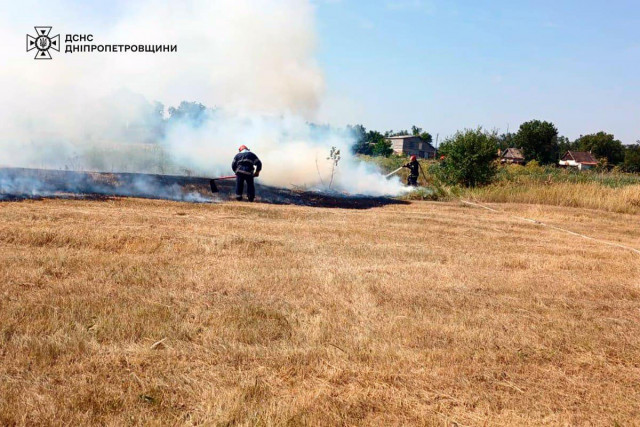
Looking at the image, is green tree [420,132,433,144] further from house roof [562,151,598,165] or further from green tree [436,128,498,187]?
green tree [436,128,498,187]

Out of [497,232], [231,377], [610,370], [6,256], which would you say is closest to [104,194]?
[6,256]

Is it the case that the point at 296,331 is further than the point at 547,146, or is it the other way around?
the point at 547,146

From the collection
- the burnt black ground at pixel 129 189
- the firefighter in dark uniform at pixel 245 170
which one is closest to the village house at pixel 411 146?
the burnt black ground at pixel 129 189

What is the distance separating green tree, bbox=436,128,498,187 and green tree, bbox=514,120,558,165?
63.0 metres

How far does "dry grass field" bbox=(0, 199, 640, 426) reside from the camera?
331cm

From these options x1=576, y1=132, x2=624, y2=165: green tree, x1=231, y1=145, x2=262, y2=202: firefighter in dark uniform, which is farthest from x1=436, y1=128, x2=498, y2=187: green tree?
x1=576, y1=132, x2=624, y2=165: green tree

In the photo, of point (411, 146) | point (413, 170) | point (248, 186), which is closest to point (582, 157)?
point (411, 146)

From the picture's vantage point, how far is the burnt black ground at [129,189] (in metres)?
12.2

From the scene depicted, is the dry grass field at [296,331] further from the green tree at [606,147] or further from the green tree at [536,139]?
the green tree at [606,147]

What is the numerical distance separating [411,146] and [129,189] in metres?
90.7

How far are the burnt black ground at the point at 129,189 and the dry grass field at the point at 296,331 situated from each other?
3.87 metres

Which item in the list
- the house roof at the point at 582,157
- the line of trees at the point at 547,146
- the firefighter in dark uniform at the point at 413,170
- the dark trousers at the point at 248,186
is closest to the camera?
the dark trousers at the point at 248,186

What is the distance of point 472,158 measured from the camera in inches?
932

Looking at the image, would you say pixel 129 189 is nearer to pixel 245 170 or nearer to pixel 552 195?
pixel 245 170
